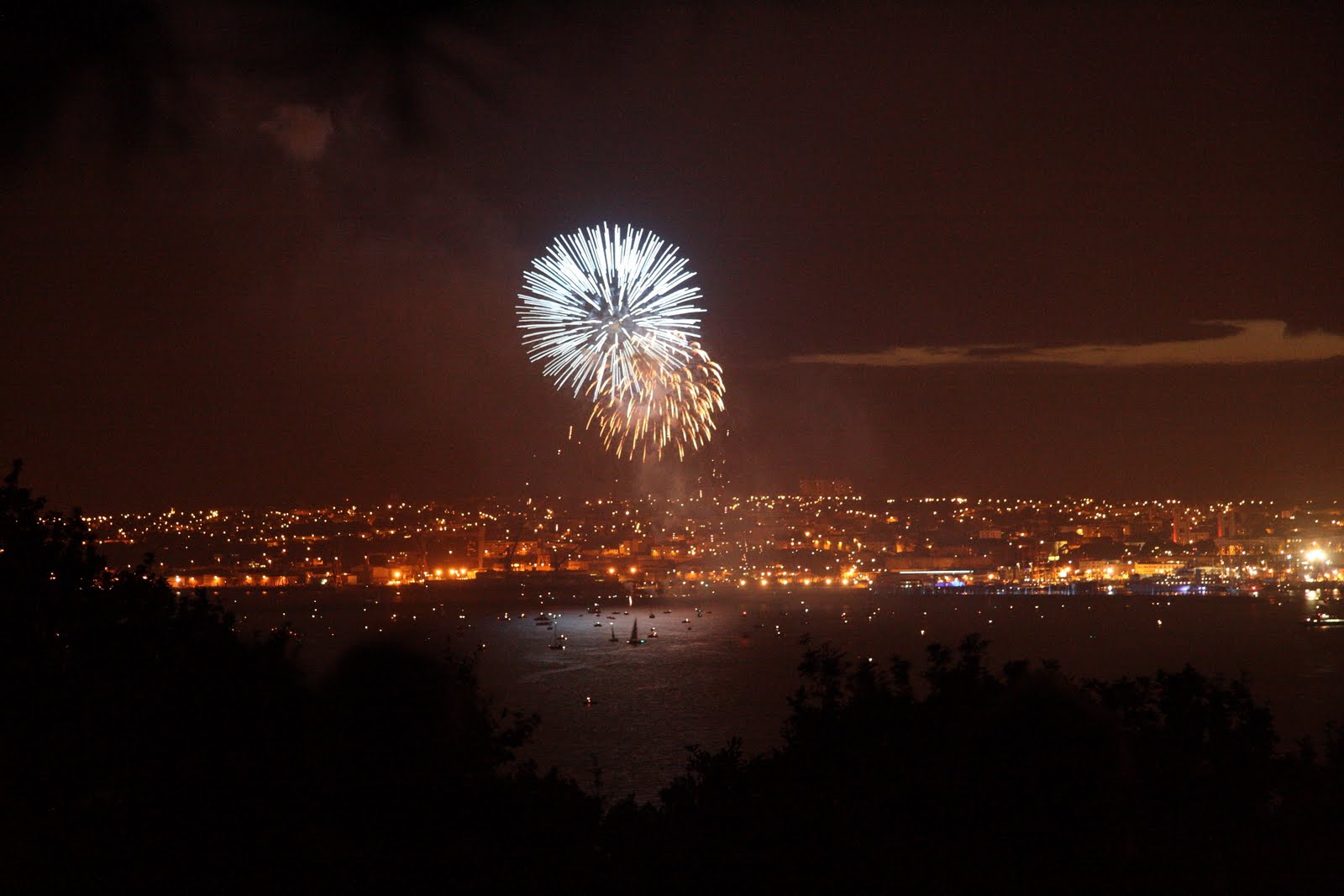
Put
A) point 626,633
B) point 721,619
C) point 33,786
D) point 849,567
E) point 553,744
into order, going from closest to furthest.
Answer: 1. point 33,786
2. point 553,744
3. point 626,633
4. point 721,619
5. point 849,567

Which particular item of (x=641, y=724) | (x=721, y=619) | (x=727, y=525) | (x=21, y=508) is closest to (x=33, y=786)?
(x=21, y=508)

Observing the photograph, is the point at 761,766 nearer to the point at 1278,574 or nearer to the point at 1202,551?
the point at 1278,574

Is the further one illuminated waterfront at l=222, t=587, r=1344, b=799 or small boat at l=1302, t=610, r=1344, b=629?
small boat at l=1302, t=610, r=1344, b=629

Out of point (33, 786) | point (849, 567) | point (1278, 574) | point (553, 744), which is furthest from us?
point (849, 567)

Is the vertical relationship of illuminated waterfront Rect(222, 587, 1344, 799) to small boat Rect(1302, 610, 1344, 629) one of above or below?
below

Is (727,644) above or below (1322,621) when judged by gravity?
below

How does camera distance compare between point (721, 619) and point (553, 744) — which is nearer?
point (553, 744)

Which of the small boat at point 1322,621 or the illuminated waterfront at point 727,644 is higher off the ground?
the small boat at point 1322,621

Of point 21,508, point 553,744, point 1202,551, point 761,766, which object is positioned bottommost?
point 553,744

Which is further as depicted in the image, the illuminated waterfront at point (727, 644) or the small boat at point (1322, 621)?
the small boat at point (1322, 621)

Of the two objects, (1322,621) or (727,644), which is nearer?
(727,644)

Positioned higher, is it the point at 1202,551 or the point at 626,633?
the point at 1202,551
